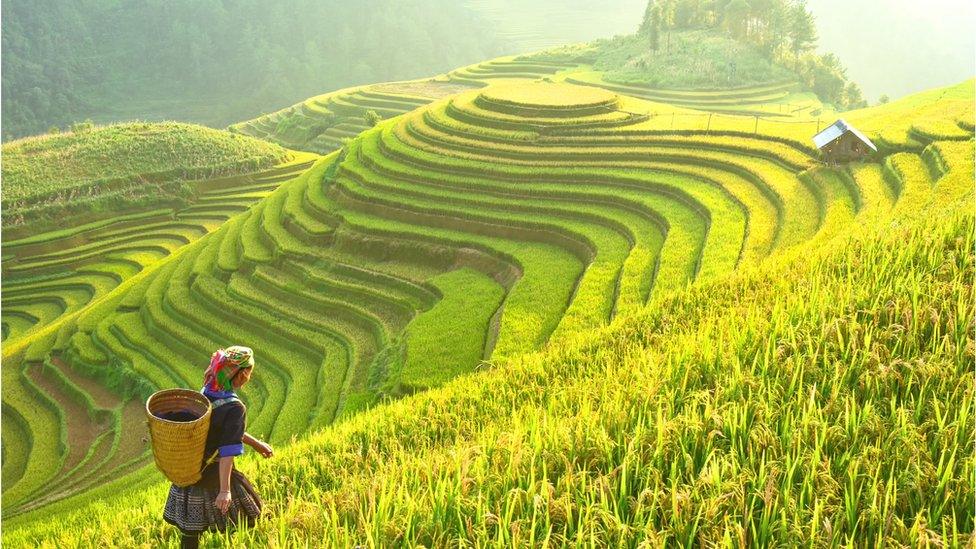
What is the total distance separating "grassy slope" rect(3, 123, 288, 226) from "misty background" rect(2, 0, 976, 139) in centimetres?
5543

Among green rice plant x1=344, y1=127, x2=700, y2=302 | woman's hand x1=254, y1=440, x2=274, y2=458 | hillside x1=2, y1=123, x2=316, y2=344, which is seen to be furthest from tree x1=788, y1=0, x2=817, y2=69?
woman's hand x1=254, y1=440, x2=274, y2=458

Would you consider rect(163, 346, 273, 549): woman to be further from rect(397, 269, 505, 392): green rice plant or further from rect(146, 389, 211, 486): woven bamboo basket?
rect(397, 269, 505, 392): green rice plant

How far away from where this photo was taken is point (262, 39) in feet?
389

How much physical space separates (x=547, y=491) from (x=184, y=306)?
20.7m

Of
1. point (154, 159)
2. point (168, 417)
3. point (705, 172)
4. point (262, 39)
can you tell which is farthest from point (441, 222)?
point (262, 39)

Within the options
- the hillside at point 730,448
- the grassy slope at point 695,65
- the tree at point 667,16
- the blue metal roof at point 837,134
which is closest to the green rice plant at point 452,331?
the hillside at point 730,448

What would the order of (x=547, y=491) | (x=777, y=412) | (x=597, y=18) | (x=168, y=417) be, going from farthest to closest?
1. (x=597, y=18)
2. (x=168, y=417)
3. (x=777, y=412)
4. (x=547, y=491)

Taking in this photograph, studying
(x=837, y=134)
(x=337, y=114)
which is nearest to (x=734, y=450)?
(x=837, y=134)

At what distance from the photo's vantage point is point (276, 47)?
118m

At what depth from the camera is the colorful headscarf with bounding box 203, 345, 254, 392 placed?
413cm

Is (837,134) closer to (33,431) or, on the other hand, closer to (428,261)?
(428,261)

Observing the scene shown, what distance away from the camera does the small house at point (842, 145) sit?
1761 centimetres

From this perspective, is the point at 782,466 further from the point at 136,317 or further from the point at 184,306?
the point at 136,317

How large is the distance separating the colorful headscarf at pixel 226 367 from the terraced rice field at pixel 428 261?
684cm
